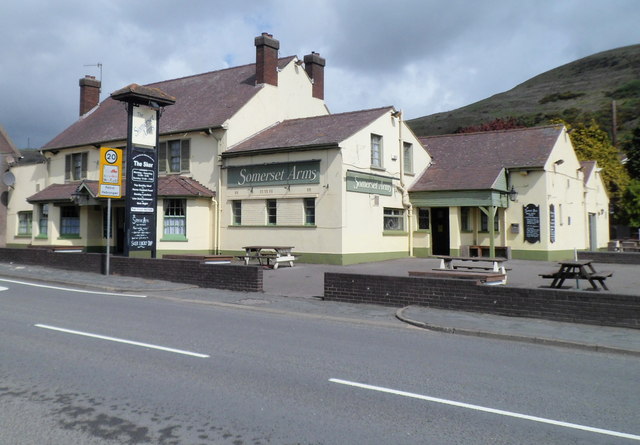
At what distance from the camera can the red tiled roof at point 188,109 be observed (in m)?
27.4

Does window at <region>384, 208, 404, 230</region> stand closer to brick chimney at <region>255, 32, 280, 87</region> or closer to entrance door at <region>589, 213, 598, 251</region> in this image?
brick chimney at <region>255, 32, 280, 87</region>

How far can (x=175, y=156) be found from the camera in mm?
27875

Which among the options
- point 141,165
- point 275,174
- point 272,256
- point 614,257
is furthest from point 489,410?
point 614,257

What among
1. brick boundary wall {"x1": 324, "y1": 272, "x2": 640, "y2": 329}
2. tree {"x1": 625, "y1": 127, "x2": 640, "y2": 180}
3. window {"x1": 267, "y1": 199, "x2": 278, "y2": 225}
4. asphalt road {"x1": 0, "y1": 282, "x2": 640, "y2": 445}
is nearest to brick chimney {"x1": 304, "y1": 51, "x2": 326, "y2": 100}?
window {"x1": 267, "y1": 199, "x2": 278, "y2": 225}

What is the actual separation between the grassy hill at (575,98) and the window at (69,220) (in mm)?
61692

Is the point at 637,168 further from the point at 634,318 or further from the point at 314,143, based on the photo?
the point at 634,318

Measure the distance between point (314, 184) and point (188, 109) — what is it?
9.94 meters

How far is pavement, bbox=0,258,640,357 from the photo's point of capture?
964 centimetres

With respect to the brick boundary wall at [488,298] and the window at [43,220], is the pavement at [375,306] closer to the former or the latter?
the brick boundary wall at [488,298]

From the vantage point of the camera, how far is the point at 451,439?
15.7 ft

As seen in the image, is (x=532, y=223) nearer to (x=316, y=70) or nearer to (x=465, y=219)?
(x=465, y=219)

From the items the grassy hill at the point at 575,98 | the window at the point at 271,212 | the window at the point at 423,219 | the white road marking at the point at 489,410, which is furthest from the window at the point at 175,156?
the grassy hill at the point at 575,98

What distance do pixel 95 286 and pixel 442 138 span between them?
73.3 ft

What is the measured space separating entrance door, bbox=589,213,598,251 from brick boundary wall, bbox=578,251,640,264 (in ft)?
30.6
